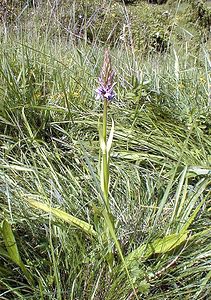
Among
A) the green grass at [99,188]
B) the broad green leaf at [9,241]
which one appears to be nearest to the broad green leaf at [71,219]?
the green grass at [99,188]

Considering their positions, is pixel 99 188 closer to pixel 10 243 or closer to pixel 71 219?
pixel 71 219

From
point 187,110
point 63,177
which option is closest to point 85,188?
point 63,177

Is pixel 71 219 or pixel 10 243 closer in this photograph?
pixel 10 243

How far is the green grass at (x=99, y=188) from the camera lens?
915 mm

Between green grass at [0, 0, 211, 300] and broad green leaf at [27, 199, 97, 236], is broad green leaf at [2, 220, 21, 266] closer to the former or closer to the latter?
green grass at [0, 0, 211, 300]

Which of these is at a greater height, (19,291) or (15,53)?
(15,53)

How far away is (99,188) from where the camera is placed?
35.8 inches

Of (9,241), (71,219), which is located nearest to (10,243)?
(9,241)

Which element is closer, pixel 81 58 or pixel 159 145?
pixel 159 145

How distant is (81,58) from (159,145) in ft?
2.51

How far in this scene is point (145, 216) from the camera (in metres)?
1.10

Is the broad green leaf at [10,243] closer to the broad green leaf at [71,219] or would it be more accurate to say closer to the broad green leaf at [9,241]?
the broad green leaf at [9,241]

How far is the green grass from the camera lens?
91cm

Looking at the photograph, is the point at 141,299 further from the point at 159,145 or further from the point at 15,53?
the point at 15,53
